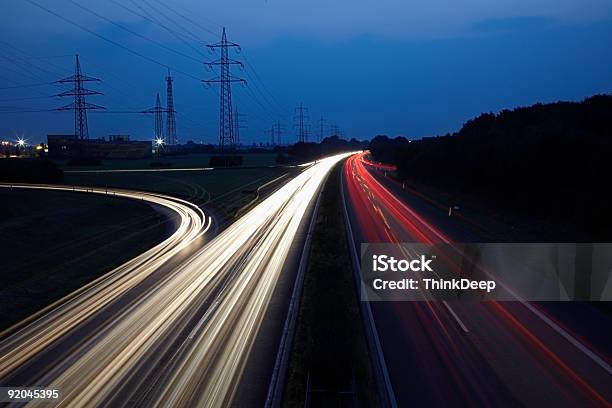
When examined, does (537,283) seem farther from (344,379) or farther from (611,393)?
(344,379)

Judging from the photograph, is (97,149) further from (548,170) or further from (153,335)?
(153,335)

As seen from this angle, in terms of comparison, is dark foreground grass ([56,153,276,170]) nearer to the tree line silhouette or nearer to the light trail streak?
the tree line silhouette

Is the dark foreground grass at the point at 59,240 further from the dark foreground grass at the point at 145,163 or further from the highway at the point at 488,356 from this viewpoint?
the dark foreground grass at the point at 145,163

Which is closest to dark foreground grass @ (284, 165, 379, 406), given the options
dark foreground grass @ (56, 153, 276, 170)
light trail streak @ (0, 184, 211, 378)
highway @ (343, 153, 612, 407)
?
highway @ (343, 153, 612, 407)

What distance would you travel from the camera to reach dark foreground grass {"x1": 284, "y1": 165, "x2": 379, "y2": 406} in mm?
9867

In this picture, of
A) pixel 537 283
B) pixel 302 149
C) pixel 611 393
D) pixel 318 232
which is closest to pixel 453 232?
pixel 318 232

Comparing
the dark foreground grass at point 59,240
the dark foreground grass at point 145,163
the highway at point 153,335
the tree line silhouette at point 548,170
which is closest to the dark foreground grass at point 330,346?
the highway at point 153,335

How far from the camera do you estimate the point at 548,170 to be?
3206 centimetres

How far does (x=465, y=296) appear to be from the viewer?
16578 mm

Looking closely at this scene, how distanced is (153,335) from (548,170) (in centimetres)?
2787

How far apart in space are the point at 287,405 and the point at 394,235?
1798cm

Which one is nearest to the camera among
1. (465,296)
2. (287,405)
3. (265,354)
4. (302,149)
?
(287,405)

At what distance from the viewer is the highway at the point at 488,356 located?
998 centimetres

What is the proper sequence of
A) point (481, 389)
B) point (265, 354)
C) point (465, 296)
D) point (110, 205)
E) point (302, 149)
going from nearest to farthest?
point (481, 389) → point (265, 354) → point (465, 296) → point (110, 205) → point (302, 149)
